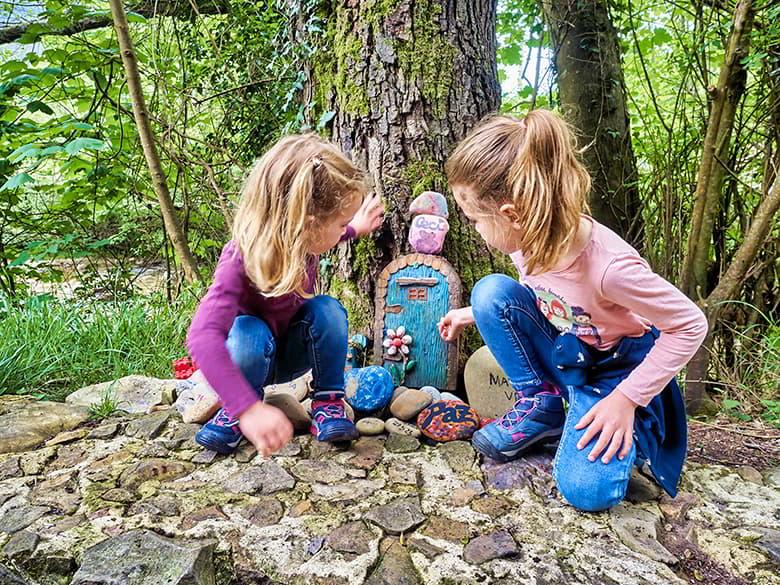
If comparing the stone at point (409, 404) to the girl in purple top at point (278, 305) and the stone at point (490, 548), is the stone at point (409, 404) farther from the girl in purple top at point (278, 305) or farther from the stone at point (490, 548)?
the stone at point (490, 548)

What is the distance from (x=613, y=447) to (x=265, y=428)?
0.88 m

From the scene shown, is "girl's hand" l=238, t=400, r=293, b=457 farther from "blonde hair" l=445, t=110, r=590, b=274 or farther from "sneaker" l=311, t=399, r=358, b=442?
"blonde hair" l=445, t=110, r=590, b=274

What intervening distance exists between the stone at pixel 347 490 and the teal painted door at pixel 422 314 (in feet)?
1.84

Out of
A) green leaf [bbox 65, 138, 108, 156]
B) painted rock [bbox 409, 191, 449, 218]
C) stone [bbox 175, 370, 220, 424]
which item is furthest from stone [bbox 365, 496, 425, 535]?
green leaf [bbox 65, 138, 108, 156]

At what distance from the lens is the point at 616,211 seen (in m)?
3.63

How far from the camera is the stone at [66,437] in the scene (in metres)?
1.86

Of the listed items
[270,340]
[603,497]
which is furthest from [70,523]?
[603,497]

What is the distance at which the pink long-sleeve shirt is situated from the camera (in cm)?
132

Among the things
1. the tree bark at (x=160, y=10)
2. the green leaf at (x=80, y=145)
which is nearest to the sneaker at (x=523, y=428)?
the green leaf at (x=80, y=145)

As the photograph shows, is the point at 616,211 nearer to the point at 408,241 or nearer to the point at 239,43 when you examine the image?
the point at 408,241

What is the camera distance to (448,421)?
180 centimetres

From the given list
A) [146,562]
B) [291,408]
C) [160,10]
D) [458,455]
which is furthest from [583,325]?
[160,10]

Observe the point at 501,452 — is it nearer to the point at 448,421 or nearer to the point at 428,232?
the point at 448,421

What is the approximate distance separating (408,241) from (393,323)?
0.33 meters
